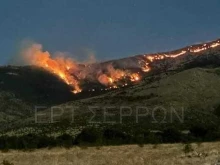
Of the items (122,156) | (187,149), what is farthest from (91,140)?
(187,149)

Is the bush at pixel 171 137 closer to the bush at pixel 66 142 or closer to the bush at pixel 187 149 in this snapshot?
the bush at pixel 66 142

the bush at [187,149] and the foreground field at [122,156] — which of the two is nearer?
the foreground field at [122,156]

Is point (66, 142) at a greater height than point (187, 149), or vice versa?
point (66, 142)

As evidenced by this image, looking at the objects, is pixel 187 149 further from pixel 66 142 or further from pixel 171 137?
pixel 171 137

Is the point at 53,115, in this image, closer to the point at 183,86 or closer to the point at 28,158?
the point at 183,86

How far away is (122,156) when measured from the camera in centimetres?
2419

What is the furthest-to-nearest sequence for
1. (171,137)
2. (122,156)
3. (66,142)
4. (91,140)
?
(171,137) → (91,140) → (66,142) → (122,156)

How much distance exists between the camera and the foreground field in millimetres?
23406

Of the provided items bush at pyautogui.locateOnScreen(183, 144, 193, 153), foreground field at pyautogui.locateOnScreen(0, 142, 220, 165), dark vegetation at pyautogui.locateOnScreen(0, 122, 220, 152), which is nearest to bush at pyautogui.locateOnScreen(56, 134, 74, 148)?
dark vegetation at pyautogui.locateOnScreen(0, 122, 220, 152)

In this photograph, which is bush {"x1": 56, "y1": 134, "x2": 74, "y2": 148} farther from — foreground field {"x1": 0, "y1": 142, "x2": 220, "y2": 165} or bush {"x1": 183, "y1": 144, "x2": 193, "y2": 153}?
bush {"x1": 183, "y1": 144, "x2": 193, "y2": 153}

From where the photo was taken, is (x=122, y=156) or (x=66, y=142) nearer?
(x=122, y=156)

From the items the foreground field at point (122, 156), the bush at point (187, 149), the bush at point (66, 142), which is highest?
the bush at point (66, 142)

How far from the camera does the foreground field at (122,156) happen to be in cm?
2341

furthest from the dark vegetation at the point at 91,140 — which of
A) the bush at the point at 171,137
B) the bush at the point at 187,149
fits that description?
the bush at the point at 187,149
